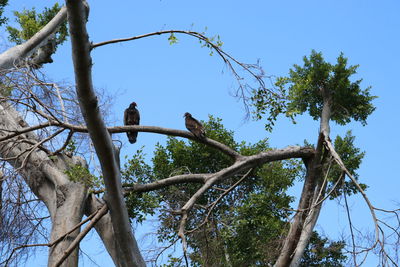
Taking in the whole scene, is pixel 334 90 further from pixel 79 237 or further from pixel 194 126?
pixel 79 237

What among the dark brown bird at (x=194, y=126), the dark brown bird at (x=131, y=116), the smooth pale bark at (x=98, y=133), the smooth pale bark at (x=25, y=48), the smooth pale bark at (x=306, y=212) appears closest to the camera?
the smooth pale bark at (x=98, y=133)

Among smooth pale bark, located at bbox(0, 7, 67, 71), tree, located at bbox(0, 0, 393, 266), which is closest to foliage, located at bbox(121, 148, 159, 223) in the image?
tree, located at bbox(0, 0, 393, 266)

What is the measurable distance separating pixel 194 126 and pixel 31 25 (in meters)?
7.04

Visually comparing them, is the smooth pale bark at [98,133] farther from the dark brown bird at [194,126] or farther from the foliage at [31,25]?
the foliage at [31,25]

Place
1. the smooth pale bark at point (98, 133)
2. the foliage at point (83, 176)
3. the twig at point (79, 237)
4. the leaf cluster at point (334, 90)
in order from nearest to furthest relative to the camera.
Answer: the smooth pale bark at point (98, 133) → the twig at point (79, 237) → the foliage at point (83, 176) → the leaf cluster at point (334, 90)

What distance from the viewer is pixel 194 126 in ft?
30.9

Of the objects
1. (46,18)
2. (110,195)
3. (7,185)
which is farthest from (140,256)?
(46,18)

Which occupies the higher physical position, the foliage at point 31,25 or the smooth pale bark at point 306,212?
the foliage at point 31,25

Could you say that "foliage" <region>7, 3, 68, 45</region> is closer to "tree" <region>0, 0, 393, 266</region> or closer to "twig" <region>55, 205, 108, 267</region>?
"tree" <region>0, 0, 393, 266</region>

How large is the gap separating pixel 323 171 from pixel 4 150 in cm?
503

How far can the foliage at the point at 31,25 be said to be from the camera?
1466 cm

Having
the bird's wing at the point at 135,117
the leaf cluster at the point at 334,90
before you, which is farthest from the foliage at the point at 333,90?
the bird's wing at the point at 135,117

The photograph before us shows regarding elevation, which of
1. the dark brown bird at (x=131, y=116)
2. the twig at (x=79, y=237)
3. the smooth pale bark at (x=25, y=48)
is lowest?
the twig at (x=79, y=237)

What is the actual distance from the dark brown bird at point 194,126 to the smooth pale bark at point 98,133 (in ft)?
6.70
